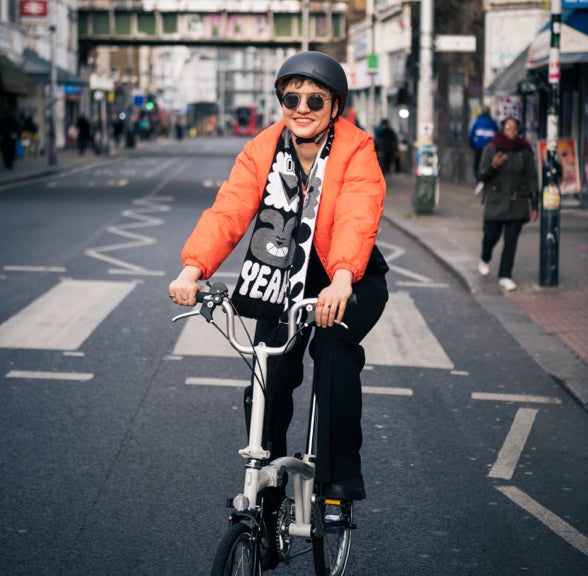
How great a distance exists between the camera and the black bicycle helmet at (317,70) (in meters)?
3.86

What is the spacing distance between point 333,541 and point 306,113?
1.46 meters

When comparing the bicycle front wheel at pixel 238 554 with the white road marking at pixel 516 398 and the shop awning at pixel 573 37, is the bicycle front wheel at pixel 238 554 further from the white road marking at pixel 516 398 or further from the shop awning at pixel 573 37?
the shop awning at pixel 573 37

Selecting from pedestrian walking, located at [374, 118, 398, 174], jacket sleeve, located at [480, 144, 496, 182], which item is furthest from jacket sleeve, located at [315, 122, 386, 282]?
pedestrian walking, located at [374, 118, 398, 174]

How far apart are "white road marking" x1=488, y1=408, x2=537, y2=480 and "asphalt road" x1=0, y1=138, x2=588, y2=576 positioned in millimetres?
17

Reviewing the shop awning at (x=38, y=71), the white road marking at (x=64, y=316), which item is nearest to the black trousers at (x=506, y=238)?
the white road marking at (x=64, y=316)

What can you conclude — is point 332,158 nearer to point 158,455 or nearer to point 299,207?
point 299,207

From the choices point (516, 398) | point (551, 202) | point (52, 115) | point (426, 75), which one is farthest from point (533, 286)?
point (52, 115)

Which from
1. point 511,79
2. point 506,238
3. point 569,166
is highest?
point 511,79

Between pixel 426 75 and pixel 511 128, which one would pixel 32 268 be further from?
pixel 426 75

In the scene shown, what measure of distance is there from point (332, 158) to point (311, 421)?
0.87 metres

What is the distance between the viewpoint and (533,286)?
39.9ft

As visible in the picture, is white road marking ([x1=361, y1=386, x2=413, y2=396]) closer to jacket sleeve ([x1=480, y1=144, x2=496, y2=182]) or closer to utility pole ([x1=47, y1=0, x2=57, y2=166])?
jacket sleeve ([x1=480, y1=144, x2=496, y2=182])

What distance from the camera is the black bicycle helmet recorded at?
3.86 m

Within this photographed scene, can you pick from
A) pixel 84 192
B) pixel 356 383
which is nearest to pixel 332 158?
pixel 356 383
